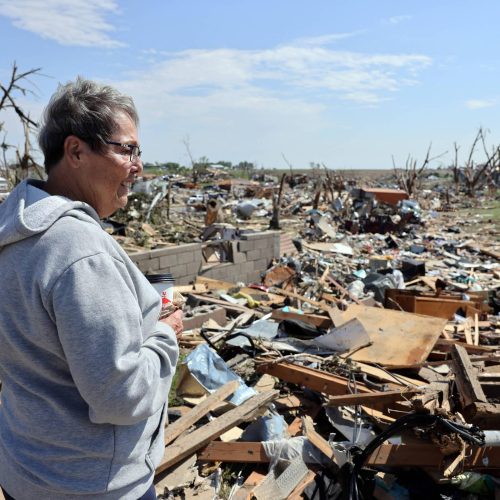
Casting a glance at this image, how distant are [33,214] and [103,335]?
12.6 inches

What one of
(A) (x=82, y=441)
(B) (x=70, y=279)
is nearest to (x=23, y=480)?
(A) (x=82, y=441)

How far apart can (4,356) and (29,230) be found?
34 cm

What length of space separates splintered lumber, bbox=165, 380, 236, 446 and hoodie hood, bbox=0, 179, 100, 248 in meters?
2.59

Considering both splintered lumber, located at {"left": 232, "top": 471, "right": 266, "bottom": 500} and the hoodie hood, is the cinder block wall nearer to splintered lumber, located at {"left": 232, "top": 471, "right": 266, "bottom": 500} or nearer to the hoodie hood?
splintered lumber, located at {"left": 232, "top": 471, "right": 266, "bottom": 500}

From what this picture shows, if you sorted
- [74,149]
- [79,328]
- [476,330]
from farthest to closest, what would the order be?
[476,330] → [74,149] → [79,328]

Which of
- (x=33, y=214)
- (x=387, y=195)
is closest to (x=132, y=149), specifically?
(x=33, y=214)

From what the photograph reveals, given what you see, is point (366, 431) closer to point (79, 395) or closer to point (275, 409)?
point (275, 409)

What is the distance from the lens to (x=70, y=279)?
111 cm

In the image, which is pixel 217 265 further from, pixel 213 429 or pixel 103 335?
pixel 103 335

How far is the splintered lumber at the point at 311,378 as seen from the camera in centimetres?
387

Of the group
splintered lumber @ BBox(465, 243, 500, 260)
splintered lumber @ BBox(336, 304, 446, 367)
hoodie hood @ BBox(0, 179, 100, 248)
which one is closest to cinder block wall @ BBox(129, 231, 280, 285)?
splintered lumber @ BBox(336, 304, 446, 367)

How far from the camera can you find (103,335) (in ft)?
3.68

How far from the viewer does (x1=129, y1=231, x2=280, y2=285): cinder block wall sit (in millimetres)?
7539

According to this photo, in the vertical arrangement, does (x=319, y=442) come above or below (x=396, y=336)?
below
